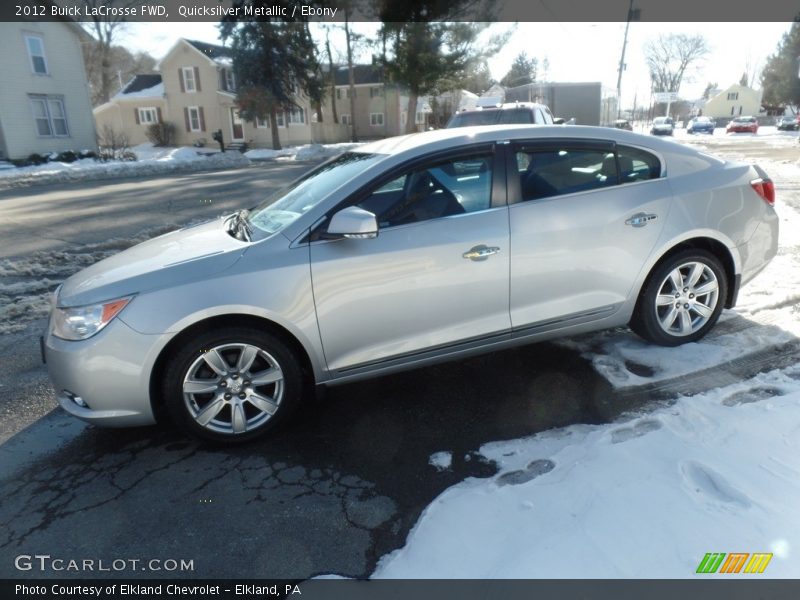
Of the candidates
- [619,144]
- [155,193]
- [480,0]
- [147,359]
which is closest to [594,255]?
[619,144]

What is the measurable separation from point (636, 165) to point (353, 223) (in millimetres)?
2147

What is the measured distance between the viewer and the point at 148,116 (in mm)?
42125

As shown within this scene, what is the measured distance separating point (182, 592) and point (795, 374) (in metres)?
3.77

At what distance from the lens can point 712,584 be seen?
2039 mm

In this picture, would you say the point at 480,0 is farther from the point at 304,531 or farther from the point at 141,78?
the point at 304,531

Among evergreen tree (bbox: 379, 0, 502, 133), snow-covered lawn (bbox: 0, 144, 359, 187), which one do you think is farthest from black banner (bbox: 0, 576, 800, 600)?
evergreen tree (bbox: 379, 0, 502, 133)

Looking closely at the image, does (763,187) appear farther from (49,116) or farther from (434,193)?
(49,116)

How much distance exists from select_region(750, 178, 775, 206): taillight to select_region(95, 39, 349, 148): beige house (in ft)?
121

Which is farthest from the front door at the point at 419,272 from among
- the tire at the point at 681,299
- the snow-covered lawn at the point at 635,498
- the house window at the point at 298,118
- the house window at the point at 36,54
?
the house window at the point at 298,118

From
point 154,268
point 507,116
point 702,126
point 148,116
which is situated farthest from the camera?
point 702,126

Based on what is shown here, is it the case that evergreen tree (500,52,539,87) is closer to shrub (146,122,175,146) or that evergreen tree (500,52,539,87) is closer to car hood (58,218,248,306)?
shrub (146,122,175,146)

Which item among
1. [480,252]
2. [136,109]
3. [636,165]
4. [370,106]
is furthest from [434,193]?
[370,106]

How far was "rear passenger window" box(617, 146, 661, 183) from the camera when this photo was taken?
3773mm

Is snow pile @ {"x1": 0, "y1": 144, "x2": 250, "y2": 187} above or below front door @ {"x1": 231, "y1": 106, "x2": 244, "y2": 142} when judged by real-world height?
below
